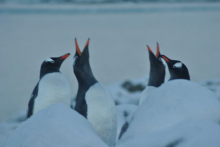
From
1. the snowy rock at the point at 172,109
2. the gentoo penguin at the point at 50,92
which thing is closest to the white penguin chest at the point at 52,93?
the gentoo penguin at the point at 50,92

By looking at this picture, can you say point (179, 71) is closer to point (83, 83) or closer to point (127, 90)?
point (83, 83)

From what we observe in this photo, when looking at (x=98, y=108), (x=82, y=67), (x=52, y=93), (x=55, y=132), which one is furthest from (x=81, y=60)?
(x=55, y=132)

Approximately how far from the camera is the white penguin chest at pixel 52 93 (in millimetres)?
3328

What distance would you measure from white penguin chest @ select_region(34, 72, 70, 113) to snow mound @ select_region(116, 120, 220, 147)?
1662 mm

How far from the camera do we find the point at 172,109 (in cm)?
193

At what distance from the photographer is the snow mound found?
63.7 inches

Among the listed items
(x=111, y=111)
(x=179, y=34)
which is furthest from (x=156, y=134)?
(x=179, y=34)

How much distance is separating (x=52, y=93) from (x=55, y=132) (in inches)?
57.0

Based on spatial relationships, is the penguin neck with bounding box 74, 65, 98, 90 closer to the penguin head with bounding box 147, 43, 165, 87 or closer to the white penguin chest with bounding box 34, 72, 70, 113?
the white penguin chest with bounding box 34, 72, 70, 113

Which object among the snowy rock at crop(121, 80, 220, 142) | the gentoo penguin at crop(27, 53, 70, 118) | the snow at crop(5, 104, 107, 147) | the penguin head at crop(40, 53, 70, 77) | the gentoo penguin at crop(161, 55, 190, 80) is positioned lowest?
the gentoo penguin at crop(27, 53, 70, 118)

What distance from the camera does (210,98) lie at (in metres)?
1.98

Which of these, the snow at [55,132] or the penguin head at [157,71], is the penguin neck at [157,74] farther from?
the snow at [55,132]

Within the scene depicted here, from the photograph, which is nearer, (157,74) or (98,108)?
(98,108)

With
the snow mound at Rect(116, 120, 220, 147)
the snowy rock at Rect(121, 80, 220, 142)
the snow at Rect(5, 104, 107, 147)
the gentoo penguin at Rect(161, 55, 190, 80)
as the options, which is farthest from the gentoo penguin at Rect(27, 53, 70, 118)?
the snow mound at Rect(116, 120, 220, 147)
